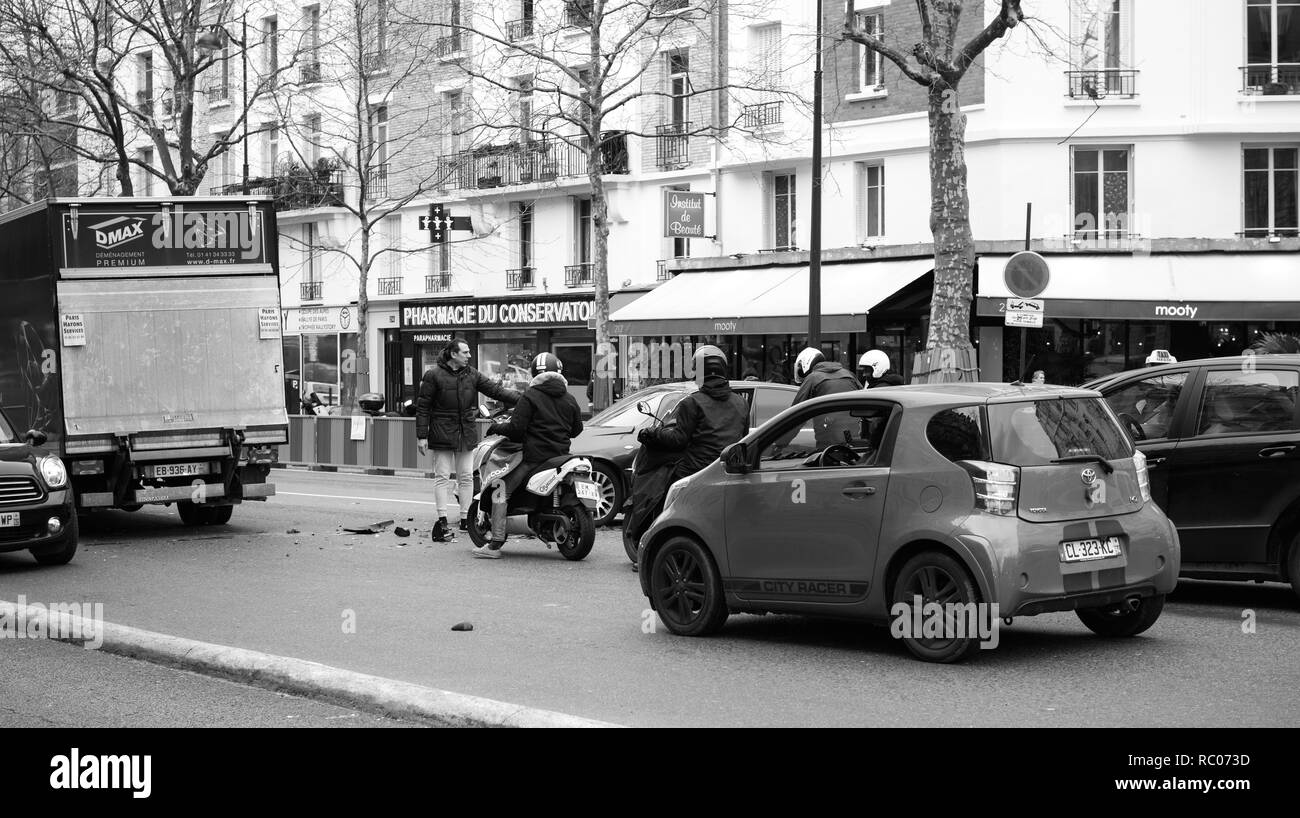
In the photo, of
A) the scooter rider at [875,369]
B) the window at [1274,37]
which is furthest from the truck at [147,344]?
the window at [1274,37]

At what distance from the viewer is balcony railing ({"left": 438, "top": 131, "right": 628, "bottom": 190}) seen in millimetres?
38062

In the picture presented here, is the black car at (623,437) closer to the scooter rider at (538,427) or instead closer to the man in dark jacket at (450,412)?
the man in dark jacket at (450,412)

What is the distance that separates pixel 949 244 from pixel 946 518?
12113 millimetres

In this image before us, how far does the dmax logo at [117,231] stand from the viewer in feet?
51.4

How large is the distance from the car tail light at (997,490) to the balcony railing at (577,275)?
104 feet

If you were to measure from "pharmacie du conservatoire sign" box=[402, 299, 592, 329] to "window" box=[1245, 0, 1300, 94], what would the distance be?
17.0 metres

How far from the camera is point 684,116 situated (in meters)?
36.5

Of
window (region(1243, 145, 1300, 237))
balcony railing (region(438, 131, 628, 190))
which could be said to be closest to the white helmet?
→ window (region(1243, 145, 1300, 237))

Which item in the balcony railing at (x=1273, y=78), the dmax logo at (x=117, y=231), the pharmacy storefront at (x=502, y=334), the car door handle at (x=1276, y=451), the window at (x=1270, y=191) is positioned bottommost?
the car door handle at (x=1276, y=451)

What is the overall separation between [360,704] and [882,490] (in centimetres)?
300

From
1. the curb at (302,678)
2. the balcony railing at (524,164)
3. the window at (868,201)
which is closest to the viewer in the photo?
the curb at (302,678)

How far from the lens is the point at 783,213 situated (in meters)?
33.6

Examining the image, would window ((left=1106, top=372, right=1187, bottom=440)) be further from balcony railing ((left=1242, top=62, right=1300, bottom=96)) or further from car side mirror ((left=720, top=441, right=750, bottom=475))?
balcony railing ((left=1242, top=62, right=1300, bottom=96))
